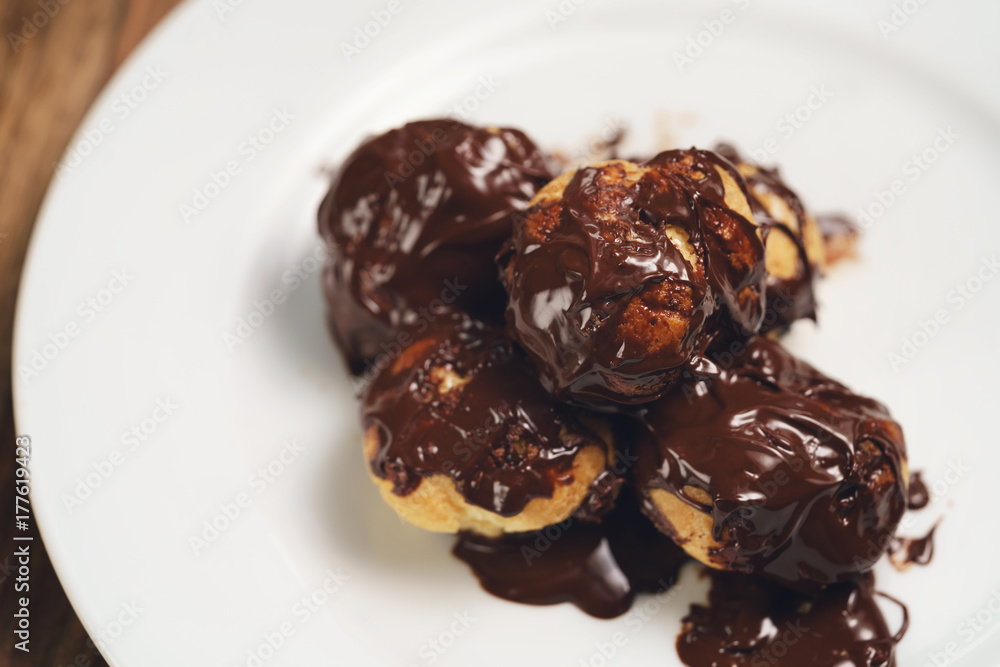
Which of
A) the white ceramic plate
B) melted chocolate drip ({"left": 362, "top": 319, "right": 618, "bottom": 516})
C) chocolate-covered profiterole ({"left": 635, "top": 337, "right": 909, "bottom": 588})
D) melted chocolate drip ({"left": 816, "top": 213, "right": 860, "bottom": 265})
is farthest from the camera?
melted chocolate drip ({"left": 816, "top": 213, "right": 860, "bottom": 265})

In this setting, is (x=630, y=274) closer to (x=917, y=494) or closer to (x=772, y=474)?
(x=772, y=474)

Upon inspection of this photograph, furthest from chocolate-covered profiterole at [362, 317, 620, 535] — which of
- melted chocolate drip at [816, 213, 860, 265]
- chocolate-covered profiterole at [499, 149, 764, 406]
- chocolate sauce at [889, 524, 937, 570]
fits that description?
melted chocolate drip at [816, 213, 860, 265]

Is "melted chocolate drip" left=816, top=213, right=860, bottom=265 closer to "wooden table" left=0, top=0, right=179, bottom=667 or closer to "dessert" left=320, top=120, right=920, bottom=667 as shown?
"dessert" left=320, top=120, right=920, bottom=667

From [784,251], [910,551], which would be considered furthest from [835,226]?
[910,551]

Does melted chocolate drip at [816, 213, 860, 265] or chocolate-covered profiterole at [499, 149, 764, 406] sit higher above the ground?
chocolate-covered profiterole at [499, 149, 764, 406]

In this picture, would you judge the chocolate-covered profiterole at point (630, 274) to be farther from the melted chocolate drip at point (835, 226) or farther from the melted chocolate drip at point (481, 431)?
the melted chocolate drip at point (835, 226)

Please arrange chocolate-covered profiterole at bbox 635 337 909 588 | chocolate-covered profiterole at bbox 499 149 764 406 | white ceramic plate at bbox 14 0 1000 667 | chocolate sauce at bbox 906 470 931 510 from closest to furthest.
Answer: chocolate-covered profiterole at bbox 499 149 764 406 → chocolate-covered profiterole at bbox 635 337 909 588 → white ceramic plate at bbox 14 0 1000 667 → chocolate sauce at bbox 906 470 931 510
